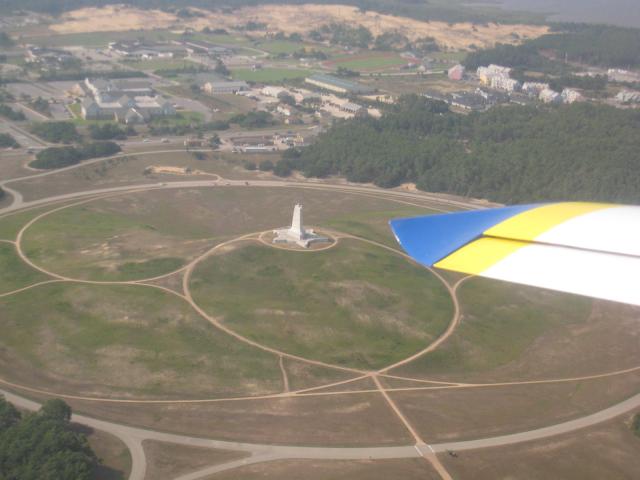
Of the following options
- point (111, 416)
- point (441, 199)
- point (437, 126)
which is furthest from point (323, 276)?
point (437, 126)

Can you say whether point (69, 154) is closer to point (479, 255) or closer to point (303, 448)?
point (303, 448)

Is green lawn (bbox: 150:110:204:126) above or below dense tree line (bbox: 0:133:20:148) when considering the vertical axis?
above

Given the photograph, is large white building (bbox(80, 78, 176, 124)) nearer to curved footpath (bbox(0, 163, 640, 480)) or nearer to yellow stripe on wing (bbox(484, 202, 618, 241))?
curved footpath (bbox(0, 163, 640, 480))

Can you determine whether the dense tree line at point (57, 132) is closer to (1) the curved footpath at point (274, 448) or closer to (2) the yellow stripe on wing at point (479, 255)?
(1) the curved footpath at point (274, 448)

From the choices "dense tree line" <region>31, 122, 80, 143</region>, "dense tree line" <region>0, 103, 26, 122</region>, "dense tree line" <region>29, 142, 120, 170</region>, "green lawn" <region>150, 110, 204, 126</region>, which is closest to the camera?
"dense tree line" <region>29, 142, 120, 170</region>

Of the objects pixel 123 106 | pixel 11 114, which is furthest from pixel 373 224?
pixel 11 114

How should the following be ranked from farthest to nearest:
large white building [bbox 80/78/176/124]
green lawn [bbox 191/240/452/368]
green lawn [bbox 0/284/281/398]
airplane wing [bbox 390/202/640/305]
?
1. large white building [bbox 80/78/176/124]
2. green lawn [bbox 191/240/452/368]
3. green lawn [bbox 0/284/281/398]
4. airplane wing [bbox 390/202/640/305]

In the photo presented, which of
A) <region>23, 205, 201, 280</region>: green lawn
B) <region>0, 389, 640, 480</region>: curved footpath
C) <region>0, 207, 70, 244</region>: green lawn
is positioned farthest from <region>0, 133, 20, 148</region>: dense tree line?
<region>0, 389, 640, 480</region>: curved footpath

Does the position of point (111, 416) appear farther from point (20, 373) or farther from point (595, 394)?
point (595, 394)
